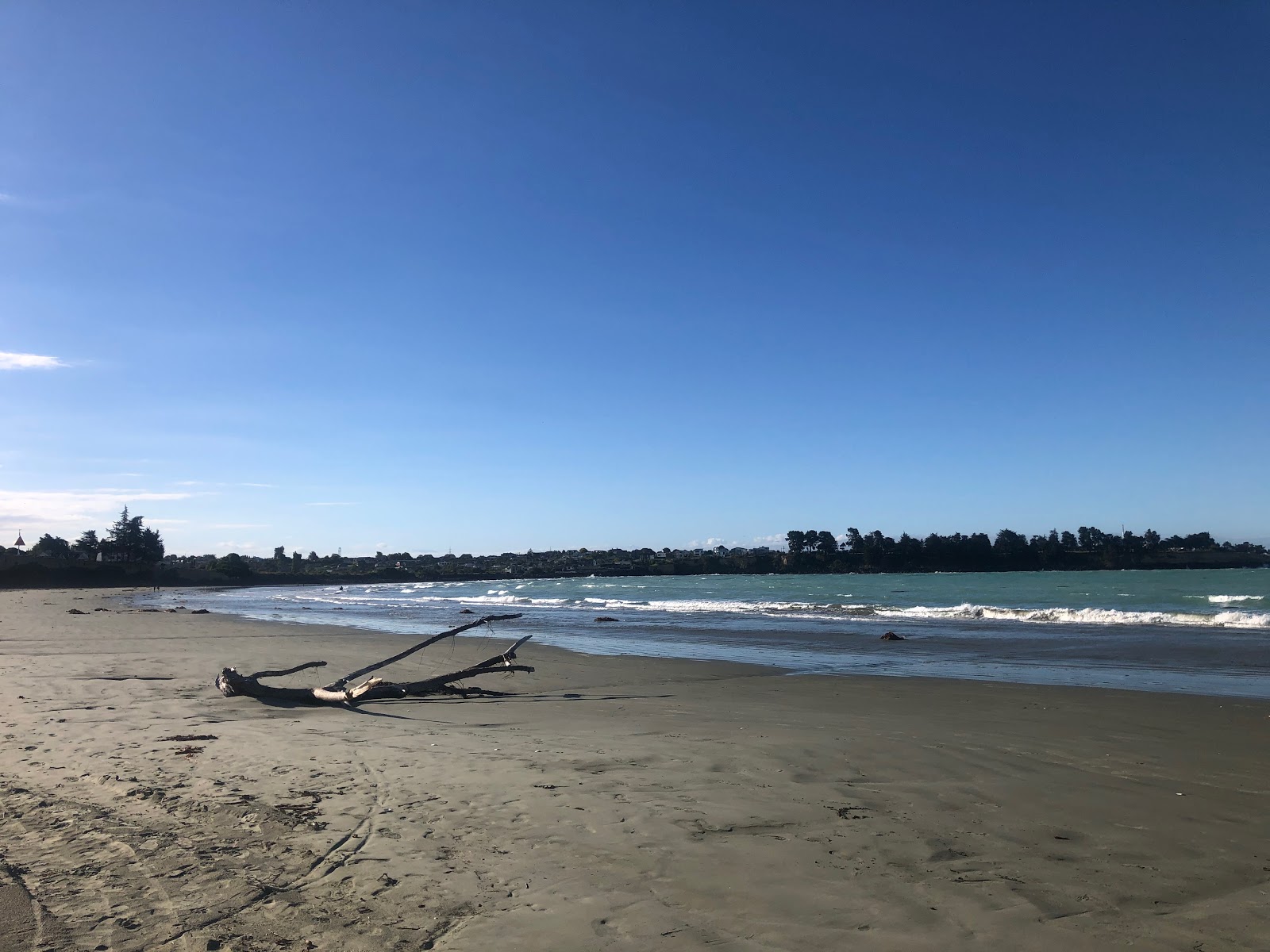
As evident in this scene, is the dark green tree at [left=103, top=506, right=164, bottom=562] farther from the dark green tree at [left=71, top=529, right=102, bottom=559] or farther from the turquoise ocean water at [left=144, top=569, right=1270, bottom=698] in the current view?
the turquoise ocean water at [left=144, top=569, right=1270, bottom=698]

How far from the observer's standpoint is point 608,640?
2327 cm

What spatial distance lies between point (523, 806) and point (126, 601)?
50.1 meters

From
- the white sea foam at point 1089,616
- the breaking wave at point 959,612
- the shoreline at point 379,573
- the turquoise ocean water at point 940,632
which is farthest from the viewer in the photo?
the shoreline at point 379,573

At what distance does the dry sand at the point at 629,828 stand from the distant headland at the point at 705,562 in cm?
8711

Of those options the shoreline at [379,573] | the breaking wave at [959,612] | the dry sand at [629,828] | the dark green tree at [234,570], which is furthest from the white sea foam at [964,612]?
the dark green tree at [234,570]

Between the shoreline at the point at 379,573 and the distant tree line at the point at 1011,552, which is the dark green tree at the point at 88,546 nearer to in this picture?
the shoreline at the point at 379,573

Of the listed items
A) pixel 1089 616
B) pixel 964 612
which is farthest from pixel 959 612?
pixel 1089 616

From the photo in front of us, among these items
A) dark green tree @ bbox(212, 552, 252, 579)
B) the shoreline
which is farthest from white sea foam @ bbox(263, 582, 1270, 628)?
dark green tree @ bbox(212, 552, 252, 579)

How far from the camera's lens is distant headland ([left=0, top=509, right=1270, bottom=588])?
9244 centimetres

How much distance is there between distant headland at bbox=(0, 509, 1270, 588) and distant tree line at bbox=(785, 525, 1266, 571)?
6.5 inches

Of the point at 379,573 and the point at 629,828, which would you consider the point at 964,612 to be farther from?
the point at 379,573

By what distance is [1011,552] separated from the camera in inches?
4887

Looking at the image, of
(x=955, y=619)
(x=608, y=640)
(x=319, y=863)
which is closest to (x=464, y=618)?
(x=608, y=640)

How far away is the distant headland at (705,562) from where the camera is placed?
92.4 m
